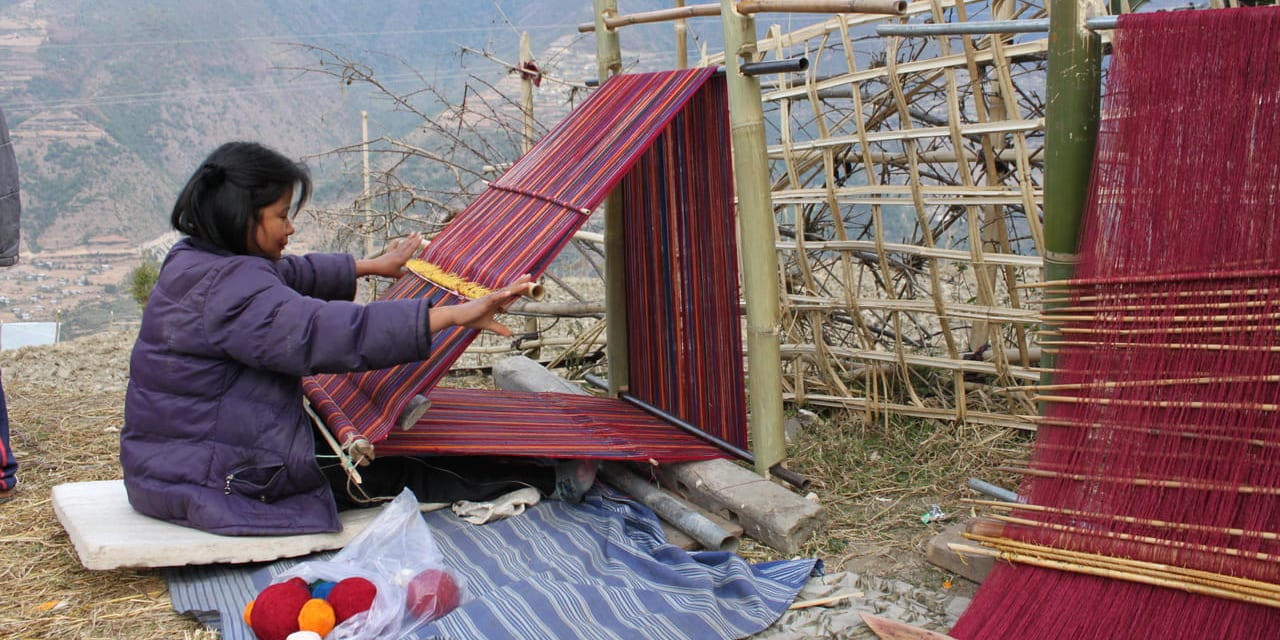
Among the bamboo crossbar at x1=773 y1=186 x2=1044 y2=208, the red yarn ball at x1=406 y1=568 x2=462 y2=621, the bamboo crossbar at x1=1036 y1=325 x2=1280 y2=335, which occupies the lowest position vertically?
the red yarn ball at x1=406 y1=568 x2=462 y2=621

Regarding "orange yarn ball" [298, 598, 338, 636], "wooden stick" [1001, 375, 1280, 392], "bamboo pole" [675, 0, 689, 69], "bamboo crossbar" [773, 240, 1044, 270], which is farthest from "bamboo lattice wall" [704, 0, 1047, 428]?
"orange yarn ball" [298, 598, 338, 636]

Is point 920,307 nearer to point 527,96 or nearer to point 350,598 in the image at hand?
point 350,598

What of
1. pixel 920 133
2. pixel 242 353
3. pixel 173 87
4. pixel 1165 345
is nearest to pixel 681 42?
pixel 920 133

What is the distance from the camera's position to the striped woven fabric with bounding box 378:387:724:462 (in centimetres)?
312

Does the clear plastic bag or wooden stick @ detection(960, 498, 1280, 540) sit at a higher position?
wooden stick @ detection(960, 498, 1280, 540)

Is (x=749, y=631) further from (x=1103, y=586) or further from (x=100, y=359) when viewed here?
(x=100, y=359)

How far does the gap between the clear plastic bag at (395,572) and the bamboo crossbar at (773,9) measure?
178 cm

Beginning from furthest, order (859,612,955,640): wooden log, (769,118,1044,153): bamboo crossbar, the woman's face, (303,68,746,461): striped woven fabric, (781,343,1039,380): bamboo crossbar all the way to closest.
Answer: (781,343,1039,380): bamboo crossbar, (769,118,1044,153): bamboo crossbar, (303,68,746,461): striped woven fabric, the woman's face, (859,612,955,640): wooden log

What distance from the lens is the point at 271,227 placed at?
9.08 feet

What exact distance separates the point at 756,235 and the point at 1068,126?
3.43ft

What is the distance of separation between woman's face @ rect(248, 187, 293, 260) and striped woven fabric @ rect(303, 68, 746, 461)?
516mm

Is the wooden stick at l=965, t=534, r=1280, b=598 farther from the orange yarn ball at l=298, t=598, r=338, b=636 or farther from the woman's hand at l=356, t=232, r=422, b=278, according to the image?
the woman's hand at l=356, t=232, r=422, b=278

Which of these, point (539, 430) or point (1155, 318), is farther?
point (539, 430)

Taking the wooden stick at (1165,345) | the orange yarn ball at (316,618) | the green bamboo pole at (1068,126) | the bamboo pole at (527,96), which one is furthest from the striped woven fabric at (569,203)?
the bamboo pole at (527,96)
